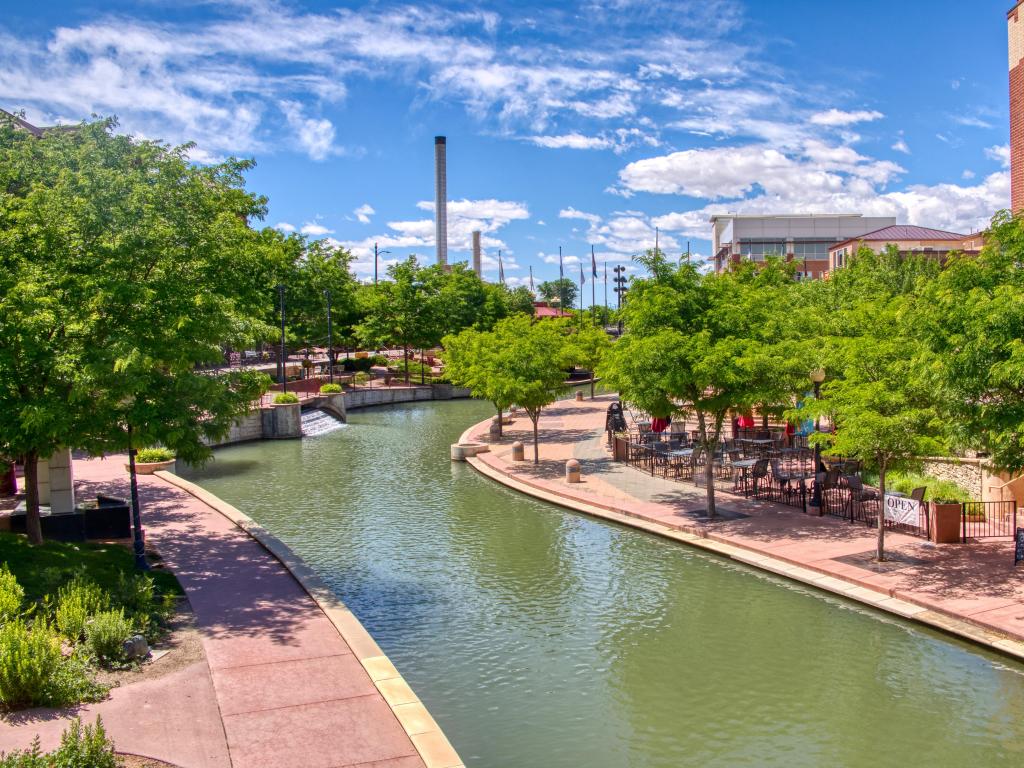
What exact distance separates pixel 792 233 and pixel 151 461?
4240 inches

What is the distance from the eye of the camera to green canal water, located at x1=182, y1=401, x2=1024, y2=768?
10.9 meters

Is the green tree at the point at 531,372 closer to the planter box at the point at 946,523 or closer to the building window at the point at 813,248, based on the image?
the planter box at the point at 946,523

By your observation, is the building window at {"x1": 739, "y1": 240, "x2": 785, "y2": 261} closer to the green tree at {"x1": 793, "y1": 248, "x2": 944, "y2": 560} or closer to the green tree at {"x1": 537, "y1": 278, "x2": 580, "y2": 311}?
the green tree at {"x1": 537, "y1": 278, "x2": 580, "y2": 311}

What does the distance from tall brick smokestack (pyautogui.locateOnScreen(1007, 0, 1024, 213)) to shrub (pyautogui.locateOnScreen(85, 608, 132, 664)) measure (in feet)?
92.5

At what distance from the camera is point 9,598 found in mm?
11695

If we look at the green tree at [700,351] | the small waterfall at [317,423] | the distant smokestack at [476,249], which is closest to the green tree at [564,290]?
the distant smokestack at [476,249]

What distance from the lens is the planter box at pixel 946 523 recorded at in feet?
60.5

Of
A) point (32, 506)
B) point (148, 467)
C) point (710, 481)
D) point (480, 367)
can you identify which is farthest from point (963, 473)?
point (148, 467)

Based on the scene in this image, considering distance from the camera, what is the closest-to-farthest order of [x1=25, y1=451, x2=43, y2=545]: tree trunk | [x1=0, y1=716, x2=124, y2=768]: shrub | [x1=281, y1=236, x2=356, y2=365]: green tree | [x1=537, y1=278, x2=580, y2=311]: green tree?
1. [x1=0, y1=716, x2=124, y2=768]: shrub
2. [x1=25, y1=451, x2=43, y2=545]: tree trunk
3. [x1=281, y1=236, x2=356, y2=365]: green tree
4. [x1=537, y1=278, x2=580, y2=311]: green tree

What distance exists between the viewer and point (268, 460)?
35.7m

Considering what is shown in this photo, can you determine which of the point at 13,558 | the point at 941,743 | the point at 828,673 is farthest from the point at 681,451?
the point at 13,558

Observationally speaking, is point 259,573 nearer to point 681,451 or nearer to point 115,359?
point 115,359

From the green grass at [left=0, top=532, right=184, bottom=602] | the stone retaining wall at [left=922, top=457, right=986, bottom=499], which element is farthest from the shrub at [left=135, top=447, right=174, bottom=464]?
the stone retaining wall at [left=922, top=457, right=986, bottom=499]

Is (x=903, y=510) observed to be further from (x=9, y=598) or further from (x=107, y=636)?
(x=9, y=598)
